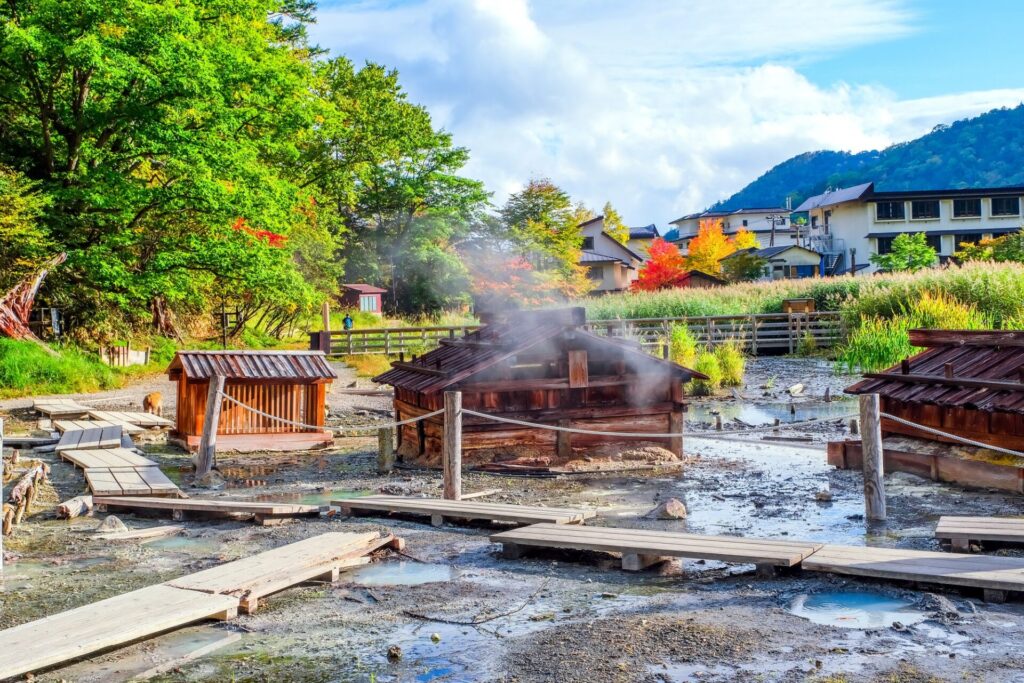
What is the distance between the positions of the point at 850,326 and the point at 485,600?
2904 centimetres

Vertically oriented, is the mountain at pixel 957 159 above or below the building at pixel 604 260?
above

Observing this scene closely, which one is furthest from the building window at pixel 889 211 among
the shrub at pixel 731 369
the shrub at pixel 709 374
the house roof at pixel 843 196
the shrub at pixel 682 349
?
the shrub at pixel 709 374

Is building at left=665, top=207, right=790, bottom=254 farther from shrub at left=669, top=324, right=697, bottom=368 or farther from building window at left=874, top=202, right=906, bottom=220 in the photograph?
shrub at left=669, top=324, right=697, bottom=368

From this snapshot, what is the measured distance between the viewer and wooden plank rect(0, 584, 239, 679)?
19.1 feet

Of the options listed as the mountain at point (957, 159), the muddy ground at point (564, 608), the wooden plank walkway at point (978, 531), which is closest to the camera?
the muddy ground at point (564, 608)

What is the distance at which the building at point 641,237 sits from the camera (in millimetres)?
98619

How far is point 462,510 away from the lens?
10.1 meters

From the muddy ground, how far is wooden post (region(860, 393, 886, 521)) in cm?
24

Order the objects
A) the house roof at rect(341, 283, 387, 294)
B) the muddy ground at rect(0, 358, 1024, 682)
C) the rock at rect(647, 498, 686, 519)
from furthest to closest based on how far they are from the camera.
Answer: the house roof at rect(341, 283, 387, 294)
the rock at rect(647, 498, 686, 519)
the muddy ground at rect(0, 358, 1024, 682)

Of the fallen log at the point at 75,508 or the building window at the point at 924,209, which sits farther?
the building window at the point at 924,209

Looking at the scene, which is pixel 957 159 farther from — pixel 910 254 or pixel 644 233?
pixel 910 254

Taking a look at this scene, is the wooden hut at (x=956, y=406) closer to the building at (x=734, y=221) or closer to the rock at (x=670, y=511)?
the rock at (x=670, y=511)

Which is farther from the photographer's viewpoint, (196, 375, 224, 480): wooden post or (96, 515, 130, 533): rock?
(196, 375, 224, 480): wooden post

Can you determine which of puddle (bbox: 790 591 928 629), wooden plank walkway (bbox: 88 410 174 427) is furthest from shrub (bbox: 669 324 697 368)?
puddle (bbox: 790 591 928 629)
